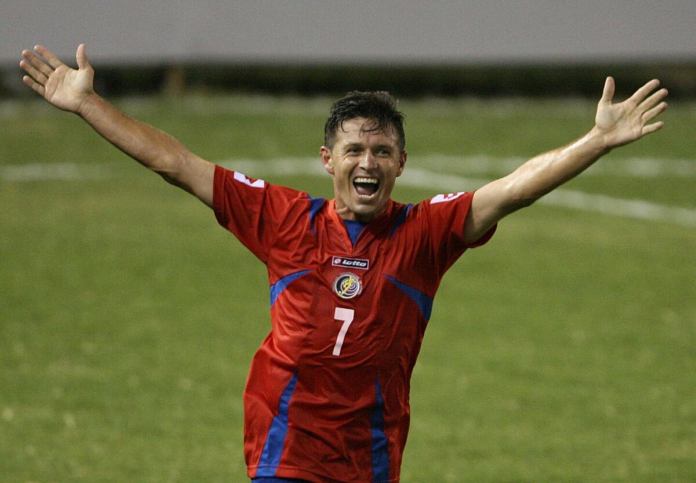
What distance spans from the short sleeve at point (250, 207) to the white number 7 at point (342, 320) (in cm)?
46

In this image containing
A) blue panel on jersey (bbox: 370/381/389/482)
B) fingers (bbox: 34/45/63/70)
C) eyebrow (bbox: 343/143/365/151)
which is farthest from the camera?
fingers (bbox: 34/45/63/70)

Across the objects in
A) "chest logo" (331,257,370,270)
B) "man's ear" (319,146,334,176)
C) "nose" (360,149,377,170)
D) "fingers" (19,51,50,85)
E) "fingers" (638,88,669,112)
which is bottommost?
"chest logo" (331,257,370,270)

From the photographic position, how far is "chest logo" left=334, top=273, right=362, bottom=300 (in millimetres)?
6008

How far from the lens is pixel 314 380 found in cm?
598

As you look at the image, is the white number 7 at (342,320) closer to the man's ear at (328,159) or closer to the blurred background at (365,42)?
the man's ear at (328,159)

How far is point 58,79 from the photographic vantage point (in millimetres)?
6316

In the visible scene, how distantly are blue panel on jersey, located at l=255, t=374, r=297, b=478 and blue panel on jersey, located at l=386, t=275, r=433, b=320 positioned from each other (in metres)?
0.57

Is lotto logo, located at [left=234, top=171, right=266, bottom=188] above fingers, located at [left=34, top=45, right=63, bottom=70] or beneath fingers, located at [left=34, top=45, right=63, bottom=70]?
beneath

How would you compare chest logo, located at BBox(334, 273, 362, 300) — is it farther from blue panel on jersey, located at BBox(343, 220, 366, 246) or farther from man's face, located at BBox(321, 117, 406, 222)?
man's face, located at BBox(321, 117, 406, 222)

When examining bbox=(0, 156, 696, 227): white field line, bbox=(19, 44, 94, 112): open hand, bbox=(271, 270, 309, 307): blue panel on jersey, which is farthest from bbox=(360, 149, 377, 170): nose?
bbox=(0, 156, 696, 227): white field line

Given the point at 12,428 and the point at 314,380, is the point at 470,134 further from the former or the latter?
the point at 314,380

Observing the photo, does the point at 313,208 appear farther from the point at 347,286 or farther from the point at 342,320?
the point at 342,320

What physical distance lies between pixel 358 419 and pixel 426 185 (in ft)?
45.4

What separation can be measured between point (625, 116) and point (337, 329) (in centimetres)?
Result: 144
